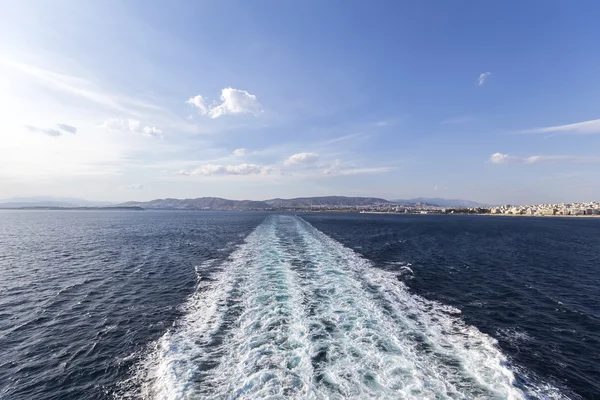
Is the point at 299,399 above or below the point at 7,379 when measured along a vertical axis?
above

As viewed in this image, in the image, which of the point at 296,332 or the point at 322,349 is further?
the point at 296,332

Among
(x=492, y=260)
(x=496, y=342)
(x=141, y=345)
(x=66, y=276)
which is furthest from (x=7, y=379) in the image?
(x=492, y=260)

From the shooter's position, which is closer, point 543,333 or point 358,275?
point 543,333

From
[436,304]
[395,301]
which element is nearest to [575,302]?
[436,304]

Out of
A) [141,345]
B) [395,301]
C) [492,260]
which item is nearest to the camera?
[141,345]

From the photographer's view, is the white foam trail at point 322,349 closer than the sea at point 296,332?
Yes

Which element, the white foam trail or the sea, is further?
the sea

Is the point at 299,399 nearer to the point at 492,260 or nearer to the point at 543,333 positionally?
the point at 543,333

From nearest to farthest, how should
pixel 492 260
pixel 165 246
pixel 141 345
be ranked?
pixel 141 345, pixel 492 260, pixel 165 246
